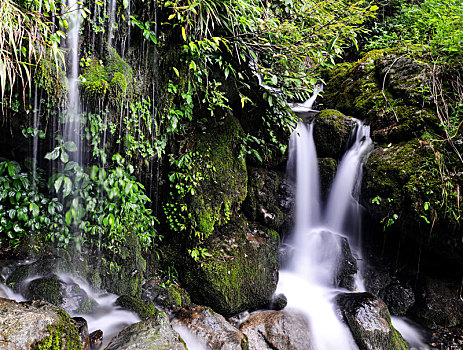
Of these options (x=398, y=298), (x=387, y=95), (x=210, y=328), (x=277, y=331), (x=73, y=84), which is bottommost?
(x=398, y=298)

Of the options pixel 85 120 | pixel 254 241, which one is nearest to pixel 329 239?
pixel 254 241

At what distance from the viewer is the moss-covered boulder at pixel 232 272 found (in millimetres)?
3762

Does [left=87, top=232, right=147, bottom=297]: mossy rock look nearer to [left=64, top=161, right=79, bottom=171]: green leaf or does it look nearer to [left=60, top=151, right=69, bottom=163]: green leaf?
[left=64, top=161, right=79, bottom=171]: green leaf

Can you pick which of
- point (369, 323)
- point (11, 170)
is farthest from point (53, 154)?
point (369, 323)

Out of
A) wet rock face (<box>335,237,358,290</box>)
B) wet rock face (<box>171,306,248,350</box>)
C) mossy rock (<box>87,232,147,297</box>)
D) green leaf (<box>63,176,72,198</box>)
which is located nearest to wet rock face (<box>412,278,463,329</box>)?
wet rock face (<box>335,237,358,290</box>)

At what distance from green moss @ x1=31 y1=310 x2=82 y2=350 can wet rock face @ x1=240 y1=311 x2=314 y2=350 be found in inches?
86.1

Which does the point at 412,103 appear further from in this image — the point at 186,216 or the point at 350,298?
the point at 186,216

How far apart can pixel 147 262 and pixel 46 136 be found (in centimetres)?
212

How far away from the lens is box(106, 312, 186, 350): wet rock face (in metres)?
2.19

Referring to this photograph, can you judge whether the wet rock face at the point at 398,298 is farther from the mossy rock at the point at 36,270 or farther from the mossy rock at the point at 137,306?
the mossy rock at the point at 36,270

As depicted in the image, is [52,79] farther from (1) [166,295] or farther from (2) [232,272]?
(2) [232,272]

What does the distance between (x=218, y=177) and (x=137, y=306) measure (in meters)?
2.06

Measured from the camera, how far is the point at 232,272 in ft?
12.8

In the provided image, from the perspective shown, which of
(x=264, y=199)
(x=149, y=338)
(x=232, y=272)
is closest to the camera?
(x=149, y=338)
